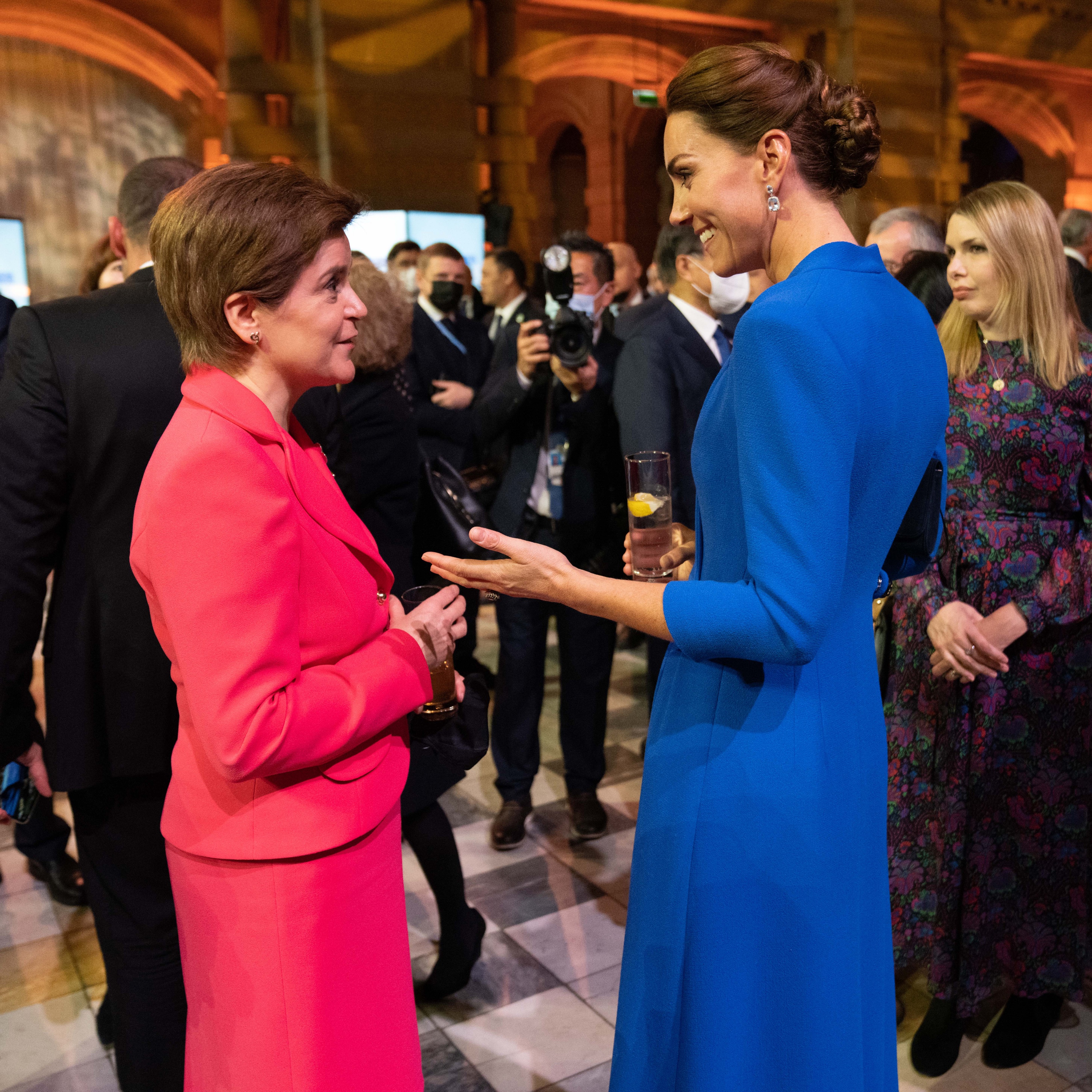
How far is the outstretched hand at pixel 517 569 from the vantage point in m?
1.34

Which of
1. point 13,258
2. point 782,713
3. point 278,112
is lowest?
point 782,713

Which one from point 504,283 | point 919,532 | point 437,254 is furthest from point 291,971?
point 504,283

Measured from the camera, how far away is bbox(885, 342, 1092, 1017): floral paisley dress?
2.28 m

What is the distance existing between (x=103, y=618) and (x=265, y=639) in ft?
2.51

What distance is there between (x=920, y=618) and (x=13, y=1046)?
7.75 feet

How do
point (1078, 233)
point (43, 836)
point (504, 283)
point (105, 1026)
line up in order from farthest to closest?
point (504, 283)
point (1078, 233)
point (43, 836)
point (105, 1026)

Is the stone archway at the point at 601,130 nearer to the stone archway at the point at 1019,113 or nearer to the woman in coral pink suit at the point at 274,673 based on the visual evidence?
the stone archway at the point at 1019,113

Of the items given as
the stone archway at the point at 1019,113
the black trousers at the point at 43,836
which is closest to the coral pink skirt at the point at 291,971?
the black trousers at the point at 43,836

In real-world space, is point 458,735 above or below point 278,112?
below

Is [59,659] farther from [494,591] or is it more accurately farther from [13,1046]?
[13,1046]

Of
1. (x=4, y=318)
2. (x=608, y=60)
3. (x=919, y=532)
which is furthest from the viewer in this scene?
(x=608, y=60)

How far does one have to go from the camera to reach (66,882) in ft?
10.5

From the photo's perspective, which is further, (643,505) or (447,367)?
(447,367)

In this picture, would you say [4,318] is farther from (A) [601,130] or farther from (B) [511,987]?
(A) [601,130]
